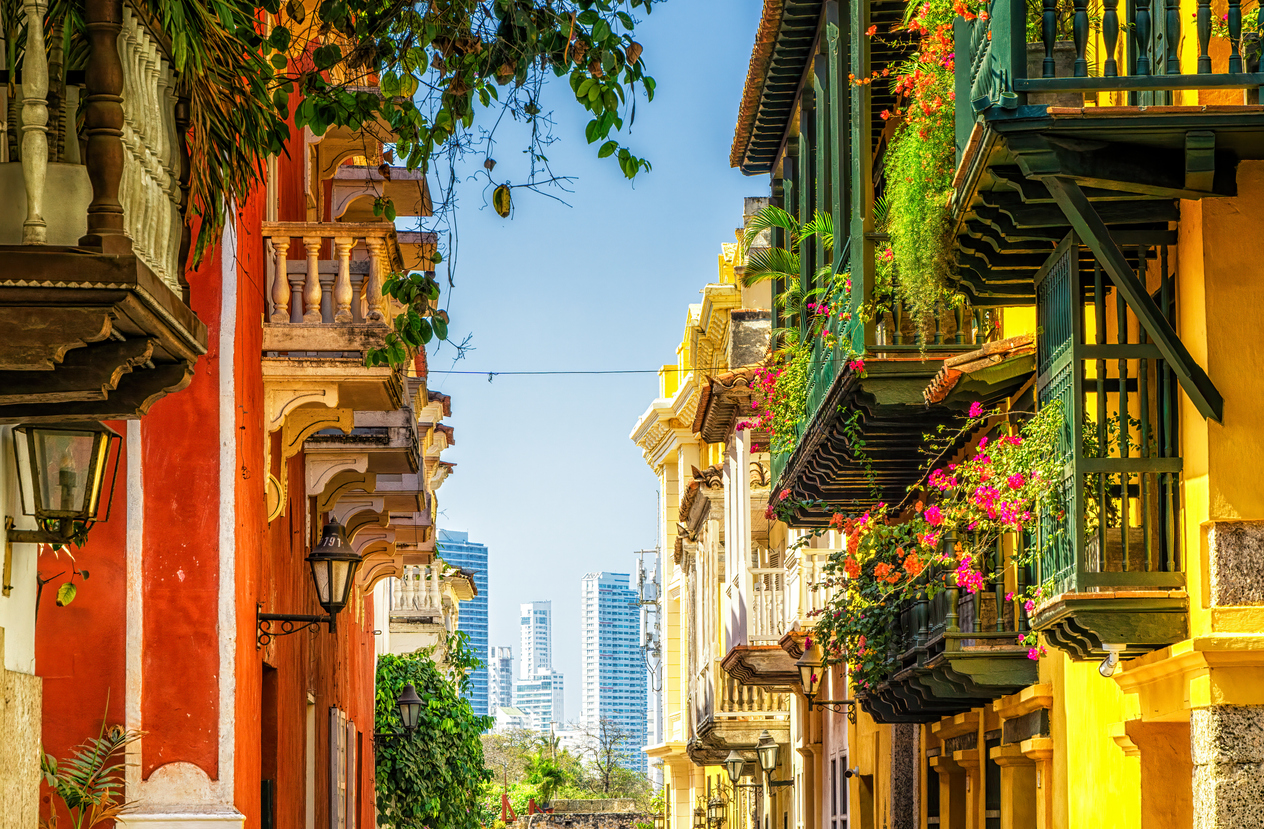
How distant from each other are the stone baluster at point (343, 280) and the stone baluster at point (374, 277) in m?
0.13

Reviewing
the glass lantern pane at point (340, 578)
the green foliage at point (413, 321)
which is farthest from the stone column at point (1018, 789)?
the green foliage at point (413, 321)

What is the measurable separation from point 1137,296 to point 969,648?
5.12 metres

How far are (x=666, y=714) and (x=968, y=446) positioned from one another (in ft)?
108

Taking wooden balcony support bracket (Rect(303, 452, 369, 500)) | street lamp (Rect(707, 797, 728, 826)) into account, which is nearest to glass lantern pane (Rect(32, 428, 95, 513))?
wooden balcony support bracket (Rect(303, 452, 369, 500))

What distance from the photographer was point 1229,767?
24.1 ft

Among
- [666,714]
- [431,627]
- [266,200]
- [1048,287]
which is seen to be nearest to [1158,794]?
Answer: [1048,287]

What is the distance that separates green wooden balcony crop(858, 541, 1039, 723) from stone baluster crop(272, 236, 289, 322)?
498 cm

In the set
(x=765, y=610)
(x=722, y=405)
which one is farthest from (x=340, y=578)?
(x=722, y=405)

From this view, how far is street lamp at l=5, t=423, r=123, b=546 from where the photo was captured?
691cm

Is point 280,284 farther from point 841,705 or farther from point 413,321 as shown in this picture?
point 841,705

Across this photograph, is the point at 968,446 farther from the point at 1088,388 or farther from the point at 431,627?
the point at 431,627

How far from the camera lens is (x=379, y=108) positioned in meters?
6.88

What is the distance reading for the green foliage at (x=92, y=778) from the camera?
891cm

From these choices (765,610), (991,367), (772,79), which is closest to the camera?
(991,367)
